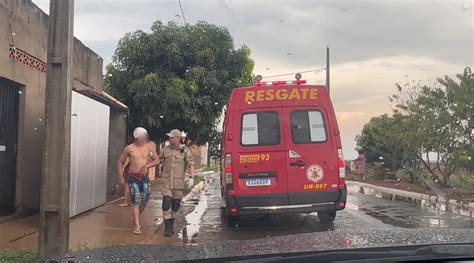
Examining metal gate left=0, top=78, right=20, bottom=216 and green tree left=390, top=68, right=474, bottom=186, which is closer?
metal gate left=0, top=78, right=20, bottom=216

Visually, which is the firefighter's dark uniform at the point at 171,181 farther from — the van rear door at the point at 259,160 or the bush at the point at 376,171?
the bush at the point at 376,171

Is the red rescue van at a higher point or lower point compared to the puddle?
higher

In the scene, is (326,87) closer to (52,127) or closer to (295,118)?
(295,118)

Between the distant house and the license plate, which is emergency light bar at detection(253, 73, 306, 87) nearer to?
the license plate

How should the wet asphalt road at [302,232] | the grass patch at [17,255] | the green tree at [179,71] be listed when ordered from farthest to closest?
the green tree at [179,71] → the grass patch at [17,255] → the wet asphalt road at [302,232]

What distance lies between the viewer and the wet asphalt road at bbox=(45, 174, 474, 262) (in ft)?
10.6

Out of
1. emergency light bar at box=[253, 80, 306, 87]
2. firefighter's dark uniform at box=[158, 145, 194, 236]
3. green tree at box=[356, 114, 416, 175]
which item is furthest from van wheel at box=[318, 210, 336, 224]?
green tree at box=[356, 114, 416, 175]

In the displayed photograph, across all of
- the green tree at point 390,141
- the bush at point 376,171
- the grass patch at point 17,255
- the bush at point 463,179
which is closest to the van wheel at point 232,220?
the grass patch at point 17,255

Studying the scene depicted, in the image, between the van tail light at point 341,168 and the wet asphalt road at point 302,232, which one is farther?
the van tail light at point 341,168

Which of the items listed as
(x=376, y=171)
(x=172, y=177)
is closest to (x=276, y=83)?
(x=172, y=177)

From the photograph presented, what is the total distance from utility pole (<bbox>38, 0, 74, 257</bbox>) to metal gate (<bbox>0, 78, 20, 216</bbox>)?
10.5ft

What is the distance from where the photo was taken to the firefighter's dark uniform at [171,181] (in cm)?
817

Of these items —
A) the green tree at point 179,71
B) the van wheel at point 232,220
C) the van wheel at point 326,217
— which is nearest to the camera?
the van wheel at point 232,220

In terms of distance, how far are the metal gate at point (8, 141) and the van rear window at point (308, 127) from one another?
4.44 metres
